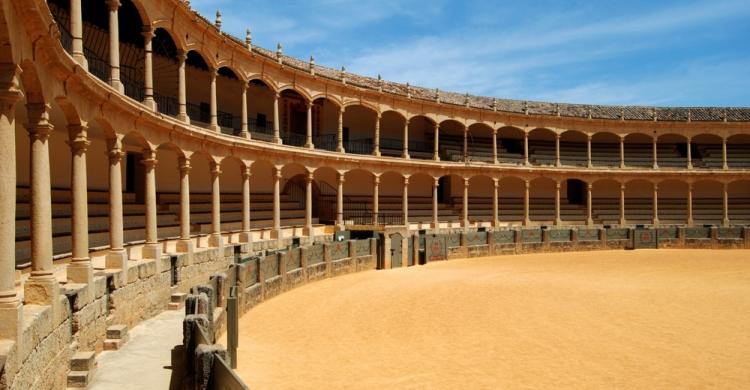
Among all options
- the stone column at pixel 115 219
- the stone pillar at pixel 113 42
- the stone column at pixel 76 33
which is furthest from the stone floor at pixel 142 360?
the stone pillar at pixel 113 42

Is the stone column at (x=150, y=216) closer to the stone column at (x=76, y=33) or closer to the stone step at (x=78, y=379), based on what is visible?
the stone column at (x=76, y=33)

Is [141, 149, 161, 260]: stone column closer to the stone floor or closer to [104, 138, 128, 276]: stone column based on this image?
[104, 138, 128, 276]: stone column

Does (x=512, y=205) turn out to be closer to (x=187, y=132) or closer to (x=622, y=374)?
(x=187, y=132)

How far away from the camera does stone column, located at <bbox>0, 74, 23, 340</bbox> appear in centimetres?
659

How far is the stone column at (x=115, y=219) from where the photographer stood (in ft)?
40.7

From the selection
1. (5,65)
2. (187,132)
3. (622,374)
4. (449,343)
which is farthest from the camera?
(187,132)

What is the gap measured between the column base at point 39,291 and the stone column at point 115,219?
3.83 meters

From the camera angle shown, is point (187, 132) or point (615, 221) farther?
point (615, 221)

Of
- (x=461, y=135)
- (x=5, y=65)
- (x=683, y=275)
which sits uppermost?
(x=461, y=135)

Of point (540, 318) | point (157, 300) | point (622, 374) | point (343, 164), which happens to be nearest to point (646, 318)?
point (540, 318)

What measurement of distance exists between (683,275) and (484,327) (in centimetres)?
1242

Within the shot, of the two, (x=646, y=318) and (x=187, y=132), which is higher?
(x=187, y=132)

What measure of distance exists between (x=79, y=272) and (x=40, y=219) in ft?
7.54

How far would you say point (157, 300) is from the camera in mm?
13891
